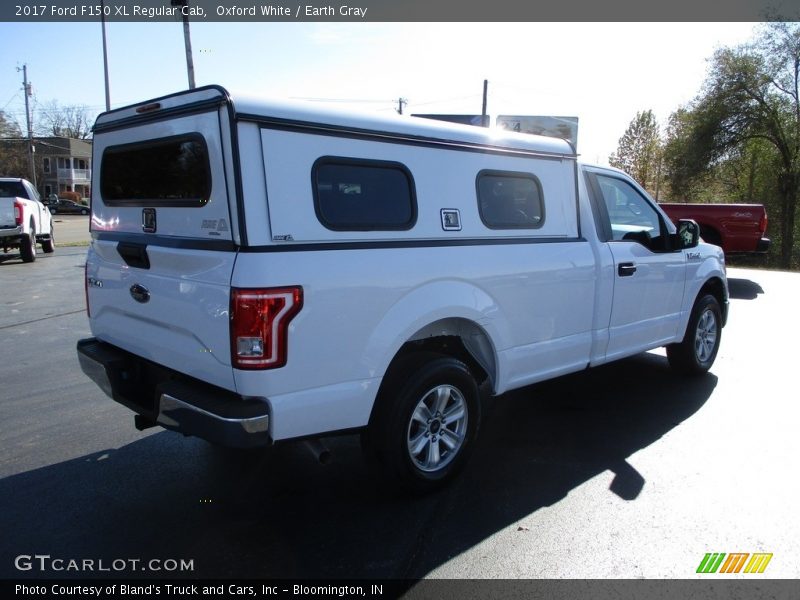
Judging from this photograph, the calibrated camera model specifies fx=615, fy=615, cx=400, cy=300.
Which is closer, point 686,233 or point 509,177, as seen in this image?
point 509,177

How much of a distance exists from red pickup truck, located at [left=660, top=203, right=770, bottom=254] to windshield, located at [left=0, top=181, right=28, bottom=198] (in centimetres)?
1576

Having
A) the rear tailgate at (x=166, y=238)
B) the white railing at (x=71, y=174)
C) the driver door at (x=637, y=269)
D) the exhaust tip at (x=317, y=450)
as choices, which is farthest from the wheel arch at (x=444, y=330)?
the white railing at (x=71, y=174)

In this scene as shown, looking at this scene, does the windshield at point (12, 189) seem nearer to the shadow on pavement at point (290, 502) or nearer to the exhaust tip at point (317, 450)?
the shadow on pavement at point (290, 502)

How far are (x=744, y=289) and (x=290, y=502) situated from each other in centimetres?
1143

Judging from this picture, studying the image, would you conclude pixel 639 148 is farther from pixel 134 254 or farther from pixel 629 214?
pixel 134 254

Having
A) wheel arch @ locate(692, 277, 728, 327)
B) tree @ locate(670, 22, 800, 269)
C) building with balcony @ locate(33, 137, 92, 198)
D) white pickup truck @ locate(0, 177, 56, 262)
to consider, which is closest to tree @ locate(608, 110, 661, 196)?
tree @ locate(670, 22, 800, 269)

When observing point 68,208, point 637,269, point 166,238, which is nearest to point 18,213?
point 166,238

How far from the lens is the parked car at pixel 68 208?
54.3 m

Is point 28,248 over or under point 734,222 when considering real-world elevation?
under

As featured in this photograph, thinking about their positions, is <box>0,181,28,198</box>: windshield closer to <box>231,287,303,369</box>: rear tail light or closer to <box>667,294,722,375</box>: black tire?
<box>231,287,303,369</box>: rear tail light

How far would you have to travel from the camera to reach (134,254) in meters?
3.46

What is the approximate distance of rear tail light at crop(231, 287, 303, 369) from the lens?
2779 millimetres

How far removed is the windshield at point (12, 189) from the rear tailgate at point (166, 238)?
13446 millimetres

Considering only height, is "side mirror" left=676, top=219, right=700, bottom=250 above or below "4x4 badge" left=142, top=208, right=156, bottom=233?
below
